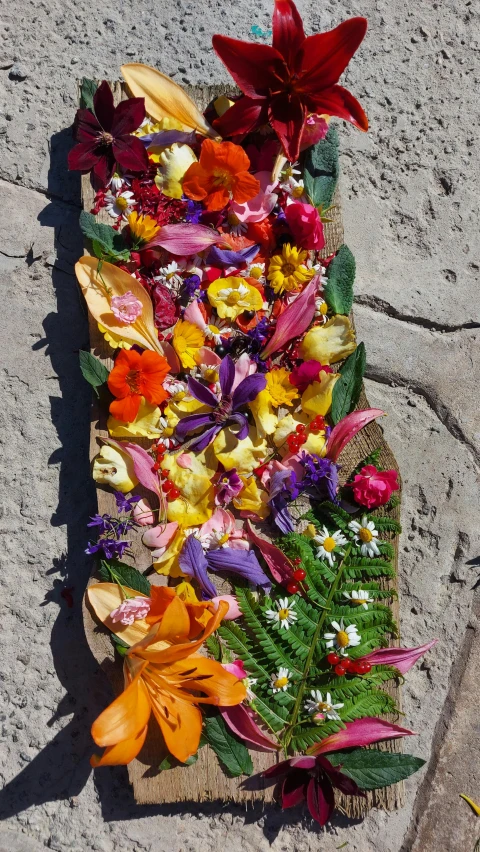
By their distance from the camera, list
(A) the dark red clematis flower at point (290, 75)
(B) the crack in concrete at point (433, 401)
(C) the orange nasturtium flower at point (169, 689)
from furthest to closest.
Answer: (B) the crack in concrete at point (433, 401) → (A) the dark red clematis flower at point (290, 75) → (C) the orange nasturtium flower at point (169, 689)

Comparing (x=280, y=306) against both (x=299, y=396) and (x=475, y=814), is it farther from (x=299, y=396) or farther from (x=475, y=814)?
(x=475, y=814)

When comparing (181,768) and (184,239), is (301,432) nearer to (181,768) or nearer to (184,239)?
(184,239)

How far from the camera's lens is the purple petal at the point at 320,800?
105 cm

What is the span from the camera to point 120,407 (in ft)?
3.51

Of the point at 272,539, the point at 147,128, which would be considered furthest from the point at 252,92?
the point at 272,539

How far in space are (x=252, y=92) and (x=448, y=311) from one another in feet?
1.81

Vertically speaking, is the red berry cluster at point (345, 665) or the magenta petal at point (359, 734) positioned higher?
the red berry cluster at point (345, 665)

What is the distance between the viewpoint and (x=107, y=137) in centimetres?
114

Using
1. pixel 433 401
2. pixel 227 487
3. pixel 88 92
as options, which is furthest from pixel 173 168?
pixel 433 401

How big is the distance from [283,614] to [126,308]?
547 millimetres

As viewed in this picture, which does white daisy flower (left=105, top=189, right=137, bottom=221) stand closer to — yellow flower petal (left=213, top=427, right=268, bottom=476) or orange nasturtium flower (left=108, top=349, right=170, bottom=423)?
orange nasturtium flower (left=108, top=349, right=170, bottom=423)

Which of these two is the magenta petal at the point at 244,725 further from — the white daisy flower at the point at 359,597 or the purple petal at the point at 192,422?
the purple petal at the point at 192,422

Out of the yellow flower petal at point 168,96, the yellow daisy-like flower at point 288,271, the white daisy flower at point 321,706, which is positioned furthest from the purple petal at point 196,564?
the yellow flower petal at point 168,96

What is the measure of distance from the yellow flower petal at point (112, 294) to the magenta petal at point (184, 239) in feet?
0.25
